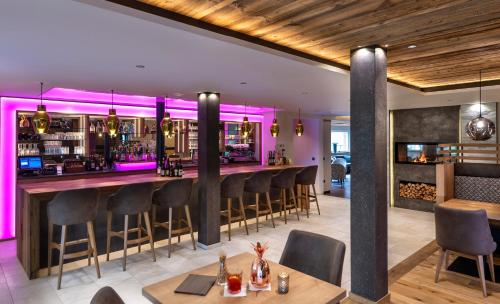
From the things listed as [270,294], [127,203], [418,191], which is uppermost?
[127,203]

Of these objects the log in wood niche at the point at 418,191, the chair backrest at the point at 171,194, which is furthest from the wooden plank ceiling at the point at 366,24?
the log in wood niche at the point at 418,191

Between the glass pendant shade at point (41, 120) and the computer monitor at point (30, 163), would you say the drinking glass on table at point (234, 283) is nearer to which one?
the glass pendant shade at point (41, 120)

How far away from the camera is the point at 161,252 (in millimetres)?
4359

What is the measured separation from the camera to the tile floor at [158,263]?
321 centimetres

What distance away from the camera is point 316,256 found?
210 cm

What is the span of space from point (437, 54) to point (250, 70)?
1.94 metres

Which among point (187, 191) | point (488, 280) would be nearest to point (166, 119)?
point (187, 191)

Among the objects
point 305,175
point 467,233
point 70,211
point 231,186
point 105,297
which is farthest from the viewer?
point 305,175

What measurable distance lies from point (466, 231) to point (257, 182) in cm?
A: 298

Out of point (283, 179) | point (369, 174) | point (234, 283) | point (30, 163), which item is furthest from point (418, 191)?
point (30, 163)

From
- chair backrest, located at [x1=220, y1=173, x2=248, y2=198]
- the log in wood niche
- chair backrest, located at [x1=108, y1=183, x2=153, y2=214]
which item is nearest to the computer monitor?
chair backrest, located at [x1=108, y1=183, x2=153, y2=214]

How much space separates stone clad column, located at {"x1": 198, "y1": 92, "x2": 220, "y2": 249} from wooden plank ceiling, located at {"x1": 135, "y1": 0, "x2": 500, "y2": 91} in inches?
75.0

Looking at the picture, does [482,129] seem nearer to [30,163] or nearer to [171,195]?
→ [171,195]

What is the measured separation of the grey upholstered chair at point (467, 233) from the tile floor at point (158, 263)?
3.04ft
